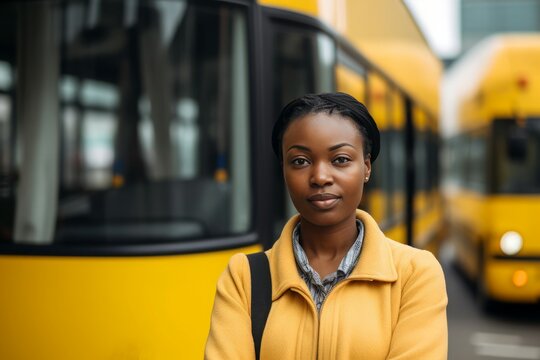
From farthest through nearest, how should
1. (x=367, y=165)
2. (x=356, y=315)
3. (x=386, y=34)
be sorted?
1. (x=386, y=34)
2. (x=367, y=165)
3. (x=356, y=315)

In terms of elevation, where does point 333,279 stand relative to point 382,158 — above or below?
below

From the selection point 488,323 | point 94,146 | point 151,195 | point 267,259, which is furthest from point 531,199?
point 267,259

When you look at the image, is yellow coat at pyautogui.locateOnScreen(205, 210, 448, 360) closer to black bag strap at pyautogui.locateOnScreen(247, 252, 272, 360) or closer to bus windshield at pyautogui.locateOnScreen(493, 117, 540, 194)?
black bag strap at pyautogui.locateOnScreen(247, 252, 272, 360)

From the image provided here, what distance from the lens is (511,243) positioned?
859 cm

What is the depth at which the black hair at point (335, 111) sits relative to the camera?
1747 millimetres

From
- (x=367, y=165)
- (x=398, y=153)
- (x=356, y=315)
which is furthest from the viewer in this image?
(x=398, y=153)

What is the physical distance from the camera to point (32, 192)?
12.8 feet

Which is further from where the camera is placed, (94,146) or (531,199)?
(531,199)

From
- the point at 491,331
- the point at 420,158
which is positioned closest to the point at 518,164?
the point at 420,158

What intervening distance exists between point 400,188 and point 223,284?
20.4 ft

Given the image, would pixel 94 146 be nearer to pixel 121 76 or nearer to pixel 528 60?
pixel 121 76

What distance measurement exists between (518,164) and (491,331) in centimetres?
172

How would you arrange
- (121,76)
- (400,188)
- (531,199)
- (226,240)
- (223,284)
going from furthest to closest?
(531,199), (400,188), (121,76), (226,240), (223,284)

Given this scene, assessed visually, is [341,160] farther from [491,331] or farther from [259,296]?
[491,331]
